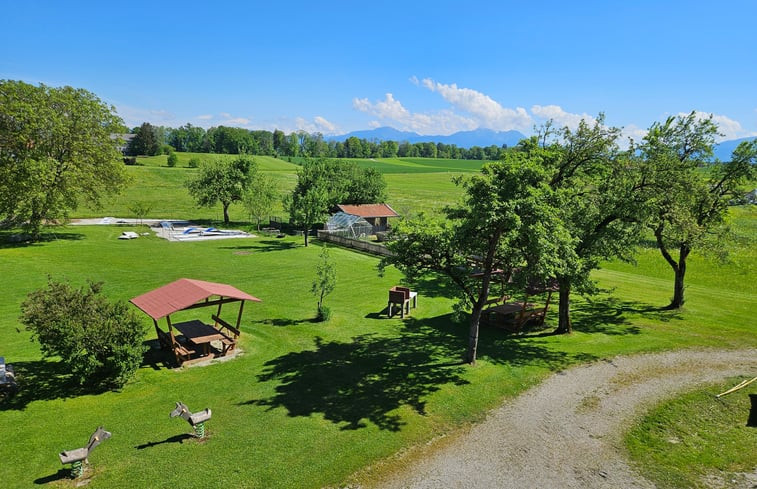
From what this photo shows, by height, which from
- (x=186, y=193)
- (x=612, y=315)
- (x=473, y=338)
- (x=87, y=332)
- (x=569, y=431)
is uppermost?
(x=186, y=193)

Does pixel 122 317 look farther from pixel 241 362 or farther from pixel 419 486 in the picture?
pixel 419 486

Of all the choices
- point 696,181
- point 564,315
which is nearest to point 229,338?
point 564,315

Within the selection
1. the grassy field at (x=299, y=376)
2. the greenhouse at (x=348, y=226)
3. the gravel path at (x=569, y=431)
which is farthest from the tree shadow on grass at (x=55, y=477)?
the greenhouse at (x=348, y=226)

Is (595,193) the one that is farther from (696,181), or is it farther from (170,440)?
(170,440)

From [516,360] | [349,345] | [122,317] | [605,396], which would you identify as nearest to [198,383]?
[122,317]

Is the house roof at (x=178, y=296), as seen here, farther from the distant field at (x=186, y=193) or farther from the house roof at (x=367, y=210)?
the house roof at (x=367, y=210)

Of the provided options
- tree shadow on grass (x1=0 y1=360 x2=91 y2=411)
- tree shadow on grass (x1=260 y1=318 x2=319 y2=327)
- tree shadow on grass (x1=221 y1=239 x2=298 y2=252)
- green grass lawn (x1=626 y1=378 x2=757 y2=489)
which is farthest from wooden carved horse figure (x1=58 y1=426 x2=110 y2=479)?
tree shadow on grass (x1=221 y1=239 x2=298 y2=252)

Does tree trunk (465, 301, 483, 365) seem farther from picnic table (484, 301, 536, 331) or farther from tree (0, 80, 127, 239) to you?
tree (0, 80, 127, 239)
